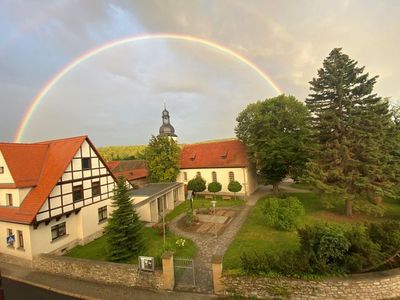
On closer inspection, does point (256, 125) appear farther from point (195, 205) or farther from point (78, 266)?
point (78, 266)

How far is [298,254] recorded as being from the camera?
9.88 metres

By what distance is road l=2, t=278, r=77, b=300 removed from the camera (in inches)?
459

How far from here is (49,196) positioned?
16031mm

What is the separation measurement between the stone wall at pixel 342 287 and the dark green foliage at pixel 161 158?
24.5 meters

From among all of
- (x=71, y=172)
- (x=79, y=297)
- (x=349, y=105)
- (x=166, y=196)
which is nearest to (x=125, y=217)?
(x=79, y=297)

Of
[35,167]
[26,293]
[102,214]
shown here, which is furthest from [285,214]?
[35,167]

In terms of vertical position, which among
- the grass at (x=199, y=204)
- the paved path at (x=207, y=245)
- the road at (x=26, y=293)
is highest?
the grass at (x=199, y=204)

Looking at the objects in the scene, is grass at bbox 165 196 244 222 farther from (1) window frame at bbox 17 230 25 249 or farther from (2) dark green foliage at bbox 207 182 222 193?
(1) window frame at bbox 17 230 25 249

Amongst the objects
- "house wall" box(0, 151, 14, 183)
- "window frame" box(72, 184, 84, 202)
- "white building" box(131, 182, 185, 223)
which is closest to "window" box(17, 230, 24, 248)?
"house wall" box(0, 151, 14, 183)

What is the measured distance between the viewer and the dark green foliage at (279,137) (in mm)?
27109

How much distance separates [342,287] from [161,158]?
26.6 m

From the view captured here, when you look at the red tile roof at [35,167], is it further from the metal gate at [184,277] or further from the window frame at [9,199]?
the metal gate at [184,277]

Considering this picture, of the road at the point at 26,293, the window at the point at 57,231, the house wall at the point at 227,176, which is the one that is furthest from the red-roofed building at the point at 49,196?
the house wall at the point at 227,176

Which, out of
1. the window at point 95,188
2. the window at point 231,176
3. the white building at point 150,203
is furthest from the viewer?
the window at point 231,176
